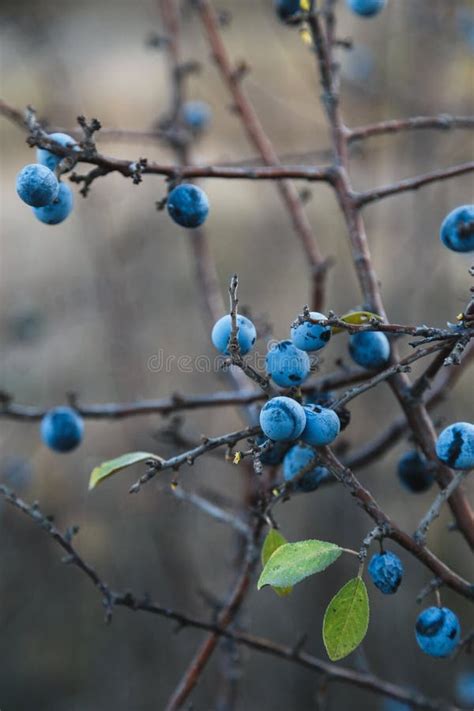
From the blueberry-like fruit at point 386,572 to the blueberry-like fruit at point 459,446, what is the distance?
6.0 inches

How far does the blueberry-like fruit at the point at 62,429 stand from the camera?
59.1 inches

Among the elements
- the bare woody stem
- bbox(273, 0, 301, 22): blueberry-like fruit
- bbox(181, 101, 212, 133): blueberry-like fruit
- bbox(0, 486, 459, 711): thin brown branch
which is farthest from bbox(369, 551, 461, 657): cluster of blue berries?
bbox(181, 101, 212, 133): blueberry-like fruit

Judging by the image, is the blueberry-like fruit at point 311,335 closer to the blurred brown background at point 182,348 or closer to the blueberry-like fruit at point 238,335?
the blueberry-like fruit at point 238,335

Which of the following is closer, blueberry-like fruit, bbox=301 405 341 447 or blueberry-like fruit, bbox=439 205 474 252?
blueberry-like fruit, bbox=301 405 341 447

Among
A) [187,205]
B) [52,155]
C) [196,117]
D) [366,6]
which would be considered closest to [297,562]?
[187,205]

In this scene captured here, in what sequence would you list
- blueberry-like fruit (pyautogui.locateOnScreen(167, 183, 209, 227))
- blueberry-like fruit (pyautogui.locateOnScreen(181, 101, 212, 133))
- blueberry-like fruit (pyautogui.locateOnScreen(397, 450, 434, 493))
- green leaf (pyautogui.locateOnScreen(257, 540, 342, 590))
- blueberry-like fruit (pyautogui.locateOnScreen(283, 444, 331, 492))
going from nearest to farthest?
green leaf (pyautogui.locateOnScreen(257, 540, 342, 590))
blueberry-like fruit (pyautogui.locateOnScreen(283, 444, 331, 492))
blueberry-like fruit (pyautogui.locateOnScreen(167, 183, 209, 227))
blueberry-like fruit (pyautogui.locateOnScreen(397, 450, 434, 493))
blueberry-like fruit (pyautogui.locateOnScreen(181, 101, 212, 133))

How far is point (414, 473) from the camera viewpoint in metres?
1.34

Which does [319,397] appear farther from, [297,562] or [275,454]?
[297,562]

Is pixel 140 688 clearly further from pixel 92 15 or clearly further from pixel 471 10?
pixel 92 15

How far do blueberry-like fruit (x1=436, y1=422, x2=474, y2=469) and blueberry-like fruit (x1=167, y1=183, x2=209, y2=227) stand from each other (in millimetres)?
499

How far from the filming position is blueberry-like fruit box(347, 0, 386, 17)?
1.64m

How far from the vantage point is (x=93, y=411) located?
1462 millimetres

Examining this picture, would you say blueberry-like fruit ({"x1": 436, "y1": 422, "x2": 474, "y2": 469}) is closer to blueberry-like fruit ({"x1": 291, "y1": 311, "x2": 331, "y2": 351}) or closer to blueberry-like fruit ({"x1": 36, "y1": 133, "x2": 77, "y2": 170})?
blueberry-like fruit ({"x1": 291, "y1": 311, "x2": 331, "y2": 351})

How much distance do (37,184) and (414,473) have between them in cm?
80
